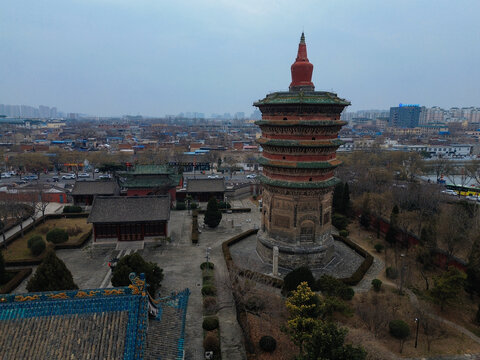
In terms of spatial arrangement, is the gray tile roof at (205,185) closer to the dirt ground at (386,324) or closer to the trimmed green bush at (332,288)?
the dirt ground at (386,324)

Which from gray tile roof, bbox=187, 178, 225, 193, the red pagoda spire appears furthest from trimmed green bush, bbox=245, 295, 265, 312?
gray tile roof, bbox=187, 178, 225, 193

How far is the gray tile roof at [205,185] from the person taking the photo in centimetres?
4591

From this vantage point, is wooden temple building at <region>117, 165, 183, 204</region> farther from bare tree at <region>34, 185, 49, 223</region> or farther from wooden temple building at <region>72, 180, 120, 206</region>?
bare tree at <region>34, 185, 49, 223</region>

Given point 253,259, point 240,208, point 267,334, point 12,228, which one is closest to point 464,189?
point 240,208

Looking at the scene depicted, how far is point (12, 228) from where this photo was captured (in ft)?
114

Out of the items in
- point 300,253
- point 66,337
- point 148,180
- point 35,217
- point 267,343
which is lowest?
point 35,217

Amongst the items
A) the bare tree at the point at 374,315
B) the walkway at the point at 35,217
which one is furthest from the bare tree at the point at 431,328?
the walkway at the point at 35,217

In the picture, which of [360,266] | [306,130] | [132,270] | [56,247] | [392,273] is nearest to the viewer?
[132,270]

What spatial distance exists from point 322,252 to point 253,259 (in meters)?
5.85

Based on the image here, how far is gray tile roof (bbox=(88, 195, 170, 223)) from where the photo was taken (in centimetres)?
3009

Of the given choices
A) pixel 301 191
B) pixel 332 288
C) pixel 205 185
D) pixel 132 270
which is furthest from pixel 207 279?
pixel 205 185

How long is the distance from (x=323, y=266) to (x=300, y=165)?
872 centimetres

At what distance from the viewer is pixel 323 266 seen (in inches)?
993

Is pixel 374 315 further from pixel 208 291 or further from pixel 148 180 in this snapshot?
pixel 148 180
